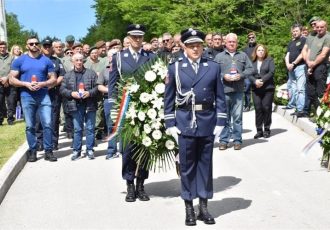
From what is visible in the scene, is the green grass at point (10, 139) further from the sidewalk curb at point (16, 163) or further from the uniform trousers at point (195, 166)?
the uniform trousers at point (195, 166)

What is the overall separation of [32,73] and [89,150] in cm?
167

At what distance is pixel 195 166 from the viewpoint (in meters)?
6.77

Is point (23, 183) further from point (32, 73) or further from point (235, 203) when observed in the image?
point (235, 203)

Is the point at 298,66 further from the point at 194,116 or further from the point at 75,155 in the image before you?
the point at 194,116

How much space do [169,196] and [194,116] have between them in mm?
1687

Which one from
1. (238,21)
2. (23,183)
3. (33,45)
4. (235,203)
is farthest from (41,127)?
(238,21)

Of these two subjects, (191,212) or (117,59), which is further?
(117,59)

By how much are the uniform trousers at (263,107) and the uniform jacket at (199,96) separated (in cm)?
577

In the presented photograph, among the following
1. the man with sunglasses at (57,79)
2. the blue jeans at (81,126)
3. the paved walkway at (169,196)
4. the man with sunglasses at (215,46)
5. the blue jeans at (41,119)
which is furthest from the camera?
the man with sunglasses at (215,46)

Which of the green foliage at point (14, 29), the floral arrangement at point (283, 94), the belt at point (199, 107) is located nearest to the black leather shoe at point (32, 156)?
the belt at point (199, 107)

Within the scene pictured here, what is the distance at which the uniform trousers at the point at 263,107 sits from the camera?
12367 mm

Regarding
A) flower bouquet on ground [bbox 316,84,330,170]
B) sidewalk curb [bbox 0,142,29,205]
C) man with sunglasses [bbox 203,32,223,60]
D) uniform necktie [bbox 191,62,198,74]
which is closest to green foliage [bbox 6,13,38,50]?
man with sunglasses [bbox 203,32,223,60]

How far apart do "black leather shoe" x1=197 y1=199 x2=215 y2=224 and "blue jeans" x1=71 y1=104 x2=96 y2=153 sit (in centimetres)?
450

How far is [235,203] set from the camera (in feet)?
24.4
